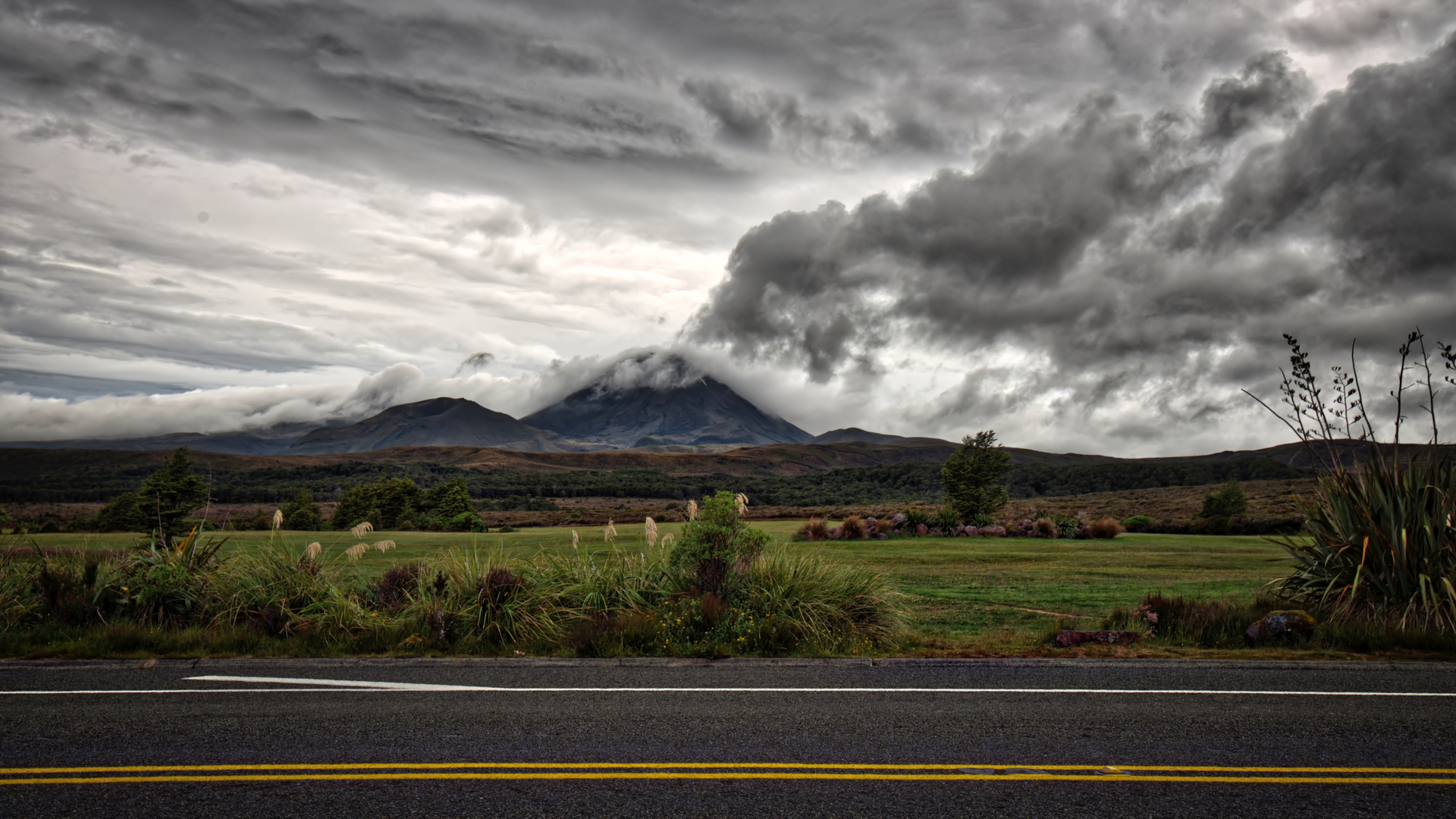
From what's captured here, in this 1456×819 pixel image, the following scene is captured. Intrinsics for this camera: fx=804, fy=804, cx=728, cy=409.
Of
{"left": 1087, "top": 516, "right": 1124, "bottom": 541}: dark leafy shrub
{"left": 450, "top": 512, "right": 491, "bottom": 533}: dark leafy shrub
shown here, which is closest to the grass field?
{"left": 1087, "top": 516, "right": 1124, "bottom": 541}: dark leafy shrub

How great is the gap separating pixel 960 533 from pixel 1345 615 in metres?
24.4

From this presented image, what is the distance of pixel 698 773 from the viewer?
5820mm

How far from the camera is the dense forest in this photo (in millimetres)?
118188

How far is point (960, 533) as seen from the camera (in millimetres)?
35625

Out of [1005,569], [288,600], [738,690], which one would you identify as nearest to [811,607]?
[738,690]

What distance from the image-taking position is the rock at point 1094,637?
10727 millimetres

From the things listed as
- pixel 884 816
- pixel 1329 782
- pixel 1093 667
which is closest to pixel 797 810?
pixel 884 816

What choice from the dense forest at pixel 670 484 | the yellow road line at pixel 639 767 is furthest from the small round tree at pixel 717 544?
the dense forest at pixel 670 484

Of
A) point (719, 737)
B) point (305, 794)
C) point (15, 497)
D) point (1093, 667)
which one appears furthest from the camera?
point (15, 497)

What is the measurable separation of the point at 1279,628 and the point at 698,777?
9.19m

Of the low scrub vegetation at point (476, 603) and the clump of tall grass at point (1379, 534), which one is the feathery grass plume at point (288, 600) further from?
the clump of tall grass at point (1379, 534)

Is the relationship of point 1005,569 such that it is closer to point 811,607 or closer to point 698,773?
point 811,607

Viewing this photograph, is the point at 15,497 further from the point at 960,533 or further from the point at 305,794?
the point at 305,794

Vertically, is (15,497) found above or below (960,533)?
below
